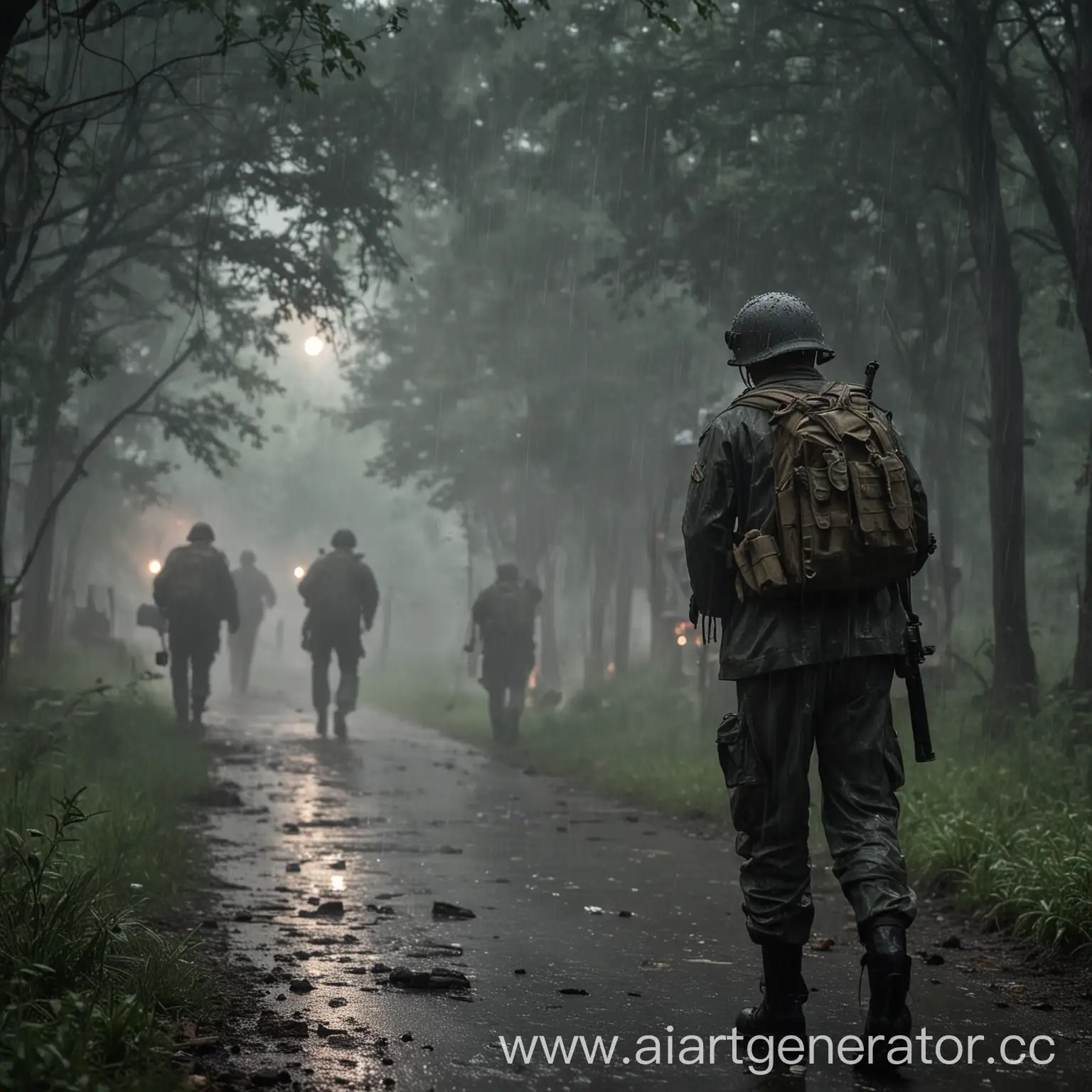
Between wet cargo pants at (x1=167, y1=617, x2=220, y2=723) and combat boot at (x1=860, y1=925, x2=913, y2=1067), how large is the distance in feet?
44.6

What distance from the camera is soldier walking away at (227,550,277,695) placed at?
2975cm

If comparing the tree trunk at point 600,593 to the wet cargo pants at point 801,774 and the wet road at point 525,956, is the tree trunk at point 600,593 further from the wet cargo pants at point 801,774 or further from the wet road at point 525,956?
the wet cargo pants at point 801,774

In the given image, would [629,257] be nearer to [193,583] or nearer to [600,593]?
[193,583]

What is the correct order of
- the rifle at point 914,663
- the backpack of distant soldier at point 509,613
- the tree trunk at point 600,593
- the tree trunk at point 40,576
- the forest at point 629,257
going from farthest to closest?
the tree trunk at point 600,593, the tree trunk at point 40,576, the backpack of distant soldier at point 509,613, the forest at point 629,257, the rifle at point 914,663

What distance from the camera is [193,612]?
17109 mm

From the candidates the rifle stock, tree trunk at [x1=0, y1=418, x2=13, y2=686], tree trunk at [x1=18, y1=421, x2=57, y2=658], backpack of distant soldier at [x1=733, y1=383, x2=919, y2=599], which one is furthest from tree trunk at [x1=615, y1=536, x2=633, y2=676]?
backpack of distant soldier at [x1=733, y1=383, x2=919, y2=599]

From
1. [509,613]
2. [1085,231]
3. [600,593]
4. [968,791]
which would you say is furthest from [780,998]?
[600,593]

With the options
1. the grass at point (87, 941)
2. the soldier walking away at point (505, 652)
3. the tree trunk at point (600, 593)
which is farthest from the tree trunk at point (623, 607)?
the grass at point (87, 941)

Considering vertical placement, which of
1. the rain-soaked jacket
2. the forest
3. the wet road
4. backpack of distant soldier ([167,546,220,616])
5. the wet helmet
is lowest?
the wet road

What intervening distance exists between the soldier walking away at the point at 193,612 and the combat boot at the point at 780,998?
13.1 meters

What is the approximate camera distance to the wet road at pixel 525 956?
13.8ft

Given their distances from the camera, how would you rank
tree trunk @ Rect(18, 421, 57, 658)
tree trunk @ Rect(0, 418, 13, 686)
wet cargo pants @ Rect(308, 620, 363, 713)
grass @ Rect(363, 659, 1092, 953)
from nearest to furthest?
1. grass @ Rect(363, 659, 1092, 953)
2. tree trunk @ Rect(0, 418, 13, 686)
3. wet cargo pants @ Rect(308, 620, 363, 713)
4. tree trunk @ Rect(18, 421, 57, 658)

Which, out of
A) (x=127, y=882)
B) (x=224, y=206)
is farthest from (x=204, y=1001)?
(x=224, y=206)

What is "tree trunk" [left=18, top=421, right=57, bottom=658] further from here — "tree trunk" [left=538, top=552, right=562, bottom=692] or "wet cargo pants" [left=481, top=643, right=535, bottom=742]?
"tree trunk" [left=538, top=552, right=562, bottom=692]
